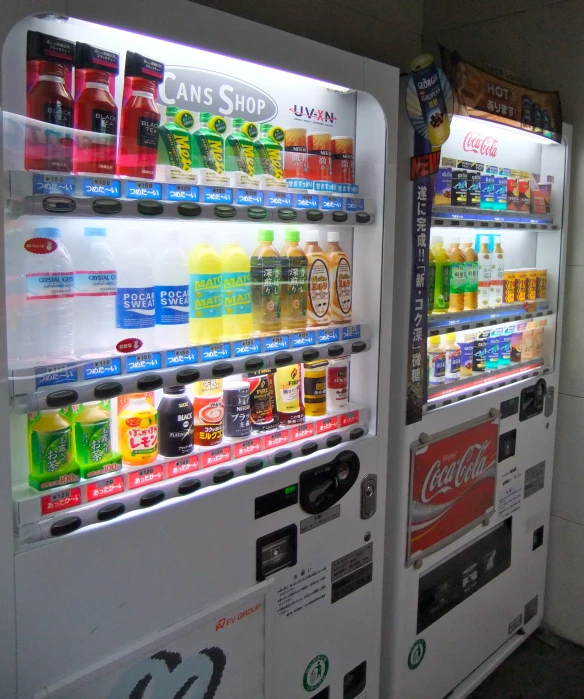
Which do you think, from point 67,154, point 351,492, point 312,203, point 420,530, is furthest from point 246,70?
point 420,530

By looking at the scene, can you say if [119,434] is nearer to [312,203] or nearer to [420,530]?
[312,203]

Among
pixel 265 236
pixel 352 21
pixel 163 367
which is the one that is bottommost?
pixel 163 367

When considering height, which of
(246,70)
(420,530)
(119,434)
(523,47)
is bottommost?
(420,530)

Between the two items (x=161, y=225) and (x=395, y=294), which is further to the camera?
(x=395, y=294)

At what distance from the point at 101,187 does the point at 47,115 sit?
192 mm

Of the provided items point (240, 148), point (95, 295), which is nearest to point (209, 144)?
point (240, 148)

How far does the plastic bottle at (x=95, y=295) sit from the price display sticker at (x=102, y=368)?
14 cm

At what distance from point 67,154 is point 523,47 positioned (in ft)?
8.57

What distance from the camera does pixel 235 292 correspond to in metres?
1.90

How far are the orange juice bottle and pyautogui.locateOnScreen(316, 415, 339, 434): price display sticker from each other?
59cm

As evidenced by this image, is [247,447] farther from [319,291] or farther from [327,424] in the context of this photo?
[319,291]

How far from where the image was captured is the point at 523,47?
3.18 m

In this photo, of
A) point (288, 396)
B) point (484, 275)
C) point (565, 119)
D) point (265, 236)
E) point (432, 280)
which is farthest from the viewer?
point (565, 119)

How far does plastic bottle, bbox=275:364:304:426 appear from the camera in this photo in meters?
2.08
